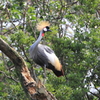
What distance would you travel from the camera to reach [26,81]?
11.0 ft

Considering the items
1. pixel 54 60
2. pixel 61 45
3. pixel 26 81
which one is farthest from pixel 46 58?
pixel 26 81

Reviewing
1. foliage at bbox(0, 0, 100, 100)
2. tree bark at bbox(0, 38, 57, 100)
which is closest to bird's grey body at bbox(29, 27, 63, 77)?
foliage at bbox(0, 0, 100, 100)

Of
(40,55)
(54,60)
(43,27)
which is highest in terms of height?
(43,27)

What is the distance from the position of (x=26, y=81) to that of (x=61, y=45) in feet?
6.37

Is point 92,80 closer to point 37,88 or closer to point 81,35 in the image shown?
point 81,35

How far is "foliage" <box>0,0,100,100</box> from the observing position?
4.75 metres

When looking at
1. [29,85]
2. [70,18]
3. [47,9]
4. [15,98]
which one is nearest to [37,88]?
[29,85]

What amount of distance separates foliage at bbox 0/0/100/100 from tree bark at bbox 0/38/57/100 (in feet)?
3.91

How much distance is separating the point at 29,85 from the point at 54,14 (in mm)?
2906

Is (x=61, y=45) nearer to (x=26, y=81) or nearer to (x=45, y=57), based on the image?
(x=45, y=57)

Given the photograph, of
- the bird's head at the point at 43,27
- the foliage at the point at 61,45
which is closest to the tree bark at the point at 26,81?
the foliage at the point at 61,45

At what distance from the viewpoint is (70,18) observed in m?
5.42

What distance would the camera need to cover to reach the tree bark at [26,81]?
10.5ft

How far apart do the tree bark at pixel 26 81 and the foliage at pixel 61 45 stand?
1.19 meters
